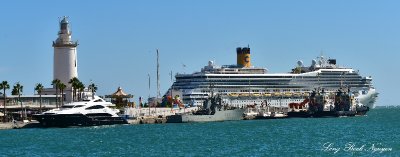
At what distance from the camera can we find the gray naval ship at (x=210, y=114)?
151375mm

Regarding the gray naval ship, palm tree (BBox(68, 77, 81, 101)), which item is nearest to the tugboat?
palm tree (BBox(68, 77, 81, 101))

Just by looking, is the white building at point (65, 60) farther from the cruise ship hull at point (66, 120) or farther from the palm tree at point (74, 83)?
the cruise ship hull at point (66, 120)

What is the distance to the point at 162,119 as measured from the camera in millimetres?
152125

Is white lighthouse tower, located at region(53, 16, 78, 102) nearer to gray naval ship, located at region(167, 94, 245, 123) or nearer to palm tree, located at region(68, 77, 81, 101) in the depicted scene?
palm tree, located at region(68, 77, 81, 101)

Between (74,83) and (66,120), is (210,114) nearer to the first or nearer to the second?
(74,83)

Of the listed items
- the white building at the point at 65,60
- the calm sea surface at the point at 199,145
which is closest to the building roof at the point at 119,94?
the white building at the point at 65,60

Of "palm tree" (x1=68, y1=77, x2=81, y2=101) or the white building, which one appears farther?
the white building

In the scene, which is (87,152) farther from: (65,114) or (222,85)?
(222,85)

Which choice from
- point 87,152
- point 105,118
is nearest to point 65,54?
point 105,118

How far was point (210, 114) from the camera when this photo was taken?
514 ft

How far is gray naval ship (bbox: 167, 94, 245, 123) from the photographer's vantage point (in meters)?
151

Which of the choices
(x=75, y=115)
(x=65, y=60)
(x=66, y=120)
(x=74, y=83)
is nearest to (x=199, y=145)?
(x=75, y=115)

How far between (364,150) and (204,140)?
909 inches

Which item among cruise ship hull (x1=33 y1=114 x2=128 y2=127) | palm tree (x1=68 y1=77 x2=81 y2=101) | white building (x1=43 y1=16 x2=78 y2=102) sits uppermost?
white building (x1=43 y1=16 x2=78 y2=102)
